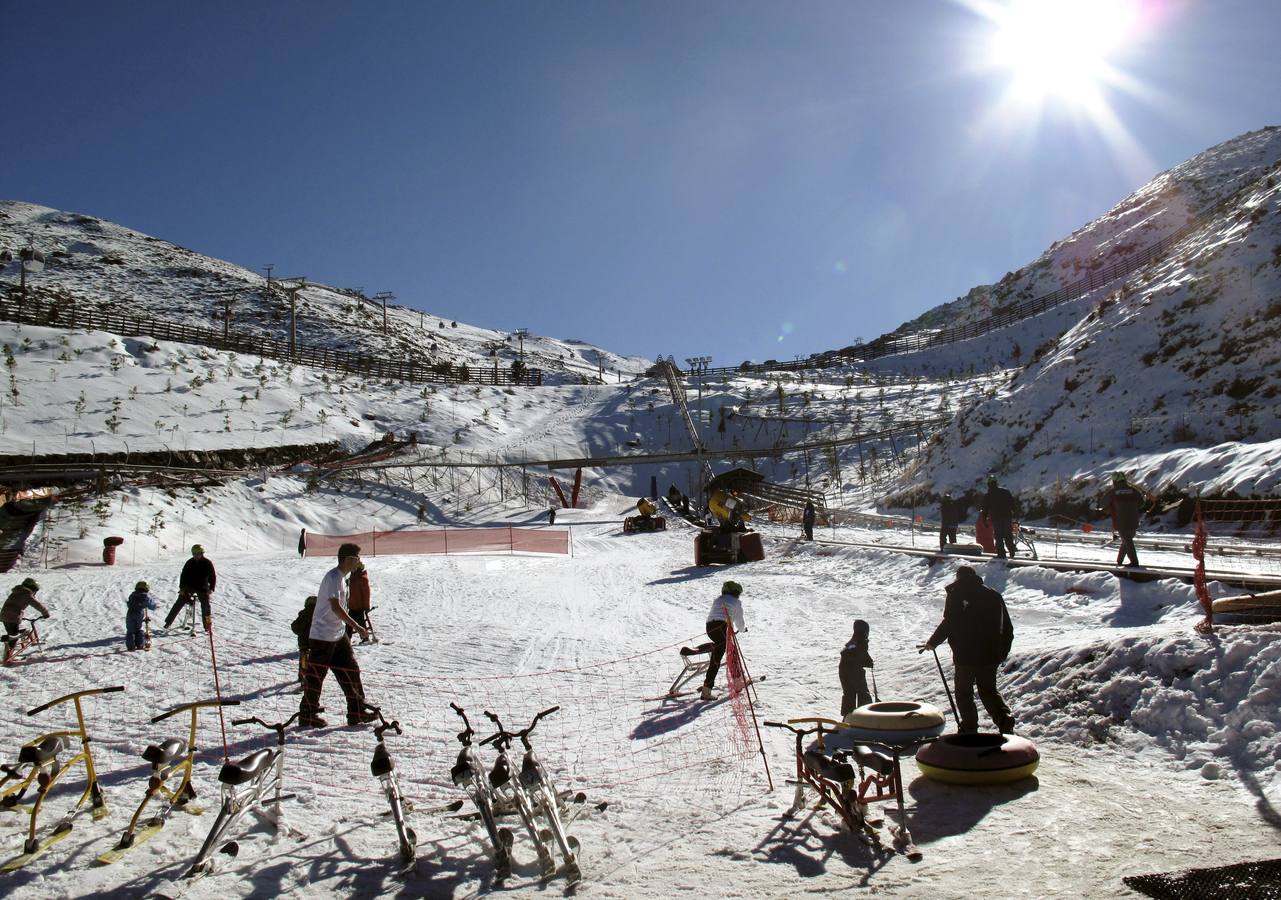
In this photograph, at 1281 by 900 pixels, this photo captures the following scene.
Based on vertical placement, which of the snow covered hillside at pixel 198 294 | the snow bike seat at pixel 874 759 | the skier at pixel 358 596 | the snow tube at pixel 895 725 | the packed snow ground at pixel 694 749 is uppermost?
the snow covered hillside at pixel 198 294

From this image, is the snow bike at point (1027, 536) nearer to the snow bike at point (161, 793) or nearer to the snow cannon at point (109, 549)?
the snow bike at point (161, 793)

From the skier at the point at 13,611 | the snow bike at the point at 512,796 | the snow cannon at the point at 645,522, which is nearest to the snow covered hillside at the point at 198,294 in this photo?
the snow cannon at the point at 645,522

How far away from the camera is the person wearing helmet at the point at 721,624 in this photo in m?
9.39

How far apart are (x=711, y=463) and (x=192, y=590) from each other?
39.5 meters

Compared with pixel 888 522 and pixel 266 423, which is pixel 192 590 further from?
pixel 266 423

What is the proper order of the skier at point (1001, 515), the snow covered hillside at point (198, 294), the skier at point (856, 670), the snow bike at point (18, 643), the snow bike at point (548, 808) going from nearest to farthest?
1. the snow bike at point (548, 808)
2. the skier at point (856, 670)
3. the snow bike at point (18, 643)
4. the skier at point (1001, 515)
5. the snow covered hillside at point (198, 294)

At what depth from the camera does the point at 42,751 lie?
566cm

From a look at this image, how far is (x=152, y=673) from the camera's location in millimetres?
10781

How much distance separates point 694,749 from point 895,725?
2039 mm

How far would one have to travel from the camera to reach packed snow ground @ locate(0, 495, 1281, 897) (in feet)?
16.4

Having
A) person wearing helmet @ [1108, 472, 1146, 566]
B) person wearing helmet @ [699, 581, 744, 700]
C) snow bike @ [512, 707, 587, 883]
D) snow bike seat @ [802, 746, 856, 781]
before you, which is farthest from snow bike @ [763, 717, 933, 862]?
person wearing helmet @ [1108, 472, 1146, 566]

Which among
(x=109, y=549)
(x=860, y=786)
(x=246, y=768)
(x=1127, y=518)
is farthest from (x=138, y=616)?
(x=1127, y=518)

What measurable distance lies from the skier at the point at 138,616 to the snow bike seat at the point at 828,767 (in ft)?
34.5

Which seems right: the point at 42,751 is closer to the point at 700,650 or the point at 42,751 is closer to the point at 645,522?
the point at 700,650
